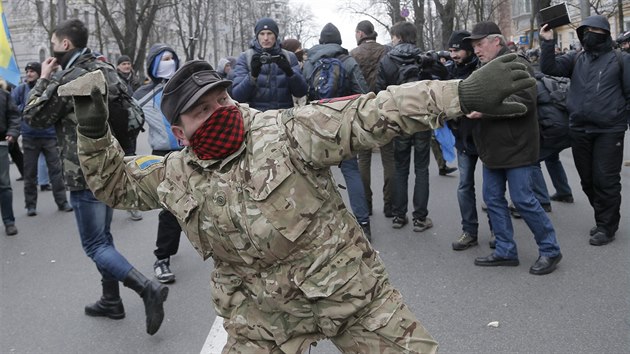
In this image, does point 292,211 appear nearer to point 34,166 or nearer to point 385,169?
point 385,169

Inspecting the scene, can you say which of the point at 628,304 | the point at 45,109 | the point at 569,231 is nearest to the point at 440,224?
the point at 569,231

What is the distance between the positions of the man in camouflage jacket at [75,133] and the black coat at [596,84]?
3.64m

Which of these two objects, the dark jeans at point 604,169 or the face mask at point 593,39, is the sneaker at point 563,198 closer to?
the dark jeans at point 604,169

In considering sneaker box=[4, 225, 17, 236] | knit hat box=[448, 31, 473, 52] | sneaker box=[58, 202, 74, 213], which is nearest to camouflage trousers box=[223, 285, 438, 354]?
knit hat box=[448, 31, 473, 52]

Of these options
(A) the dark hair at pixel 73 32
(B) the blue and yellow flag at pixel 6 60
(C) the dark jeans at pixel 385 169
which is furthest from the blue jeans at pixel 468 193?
(B) the blue and yellow flag at pixel 6 60

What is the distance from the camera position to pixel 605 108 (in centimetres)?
557

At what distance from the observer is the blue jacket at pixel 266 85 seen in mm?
6047

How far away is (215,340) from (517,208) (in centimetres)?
253

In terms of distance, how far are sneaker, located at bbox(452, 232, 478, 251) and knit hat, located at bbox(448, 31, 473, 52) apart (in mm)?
1670

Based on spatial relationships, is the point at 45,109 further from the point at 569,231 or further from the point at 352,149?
the point at 569,231

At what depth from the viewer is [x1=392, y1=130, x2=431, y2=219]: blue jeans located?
6.41 metres

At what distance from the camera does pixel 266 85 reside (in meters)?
6.12

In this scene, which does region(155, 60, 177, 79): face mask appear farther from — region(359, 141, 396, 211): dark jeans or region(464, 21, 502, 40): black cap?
region(359, 141, 396, 211): dark jeans

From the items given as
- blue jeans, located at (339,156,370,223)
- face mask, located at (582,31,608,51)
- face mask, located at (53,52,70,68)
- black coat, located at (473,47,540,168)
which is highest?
face mask, located at (582,31,608,51)
